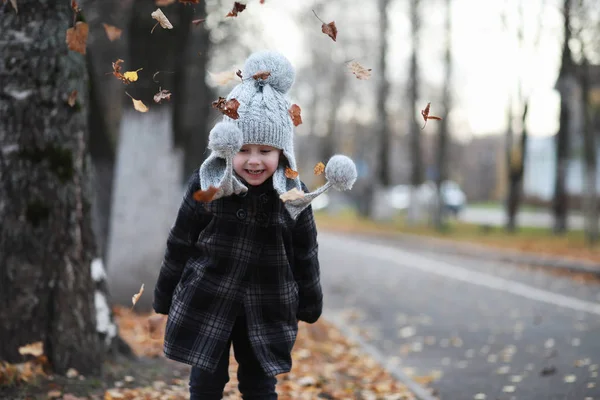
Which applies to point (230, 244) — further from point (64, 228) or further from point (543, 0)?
point (543, 0)

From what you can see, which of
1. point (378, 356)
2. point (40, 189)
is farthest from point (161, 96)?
point (378, 356)

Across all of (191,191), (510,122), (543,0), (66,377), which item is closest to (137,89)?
(66,377)

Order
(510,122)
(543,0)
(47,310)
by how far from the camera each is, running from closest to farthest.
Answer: (47,310) < (543,0) < (510,122)

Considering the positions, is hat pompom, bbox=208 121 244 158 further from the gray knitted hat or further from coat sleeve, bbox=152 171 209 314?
coat sleeve, bbox=152 171 209 314

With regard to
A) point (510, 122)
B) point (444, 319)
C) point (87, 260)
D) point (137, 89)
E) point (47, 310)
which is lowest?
point (444, 319)

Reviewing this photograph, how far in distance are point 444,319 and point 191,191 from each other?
610 centimetres

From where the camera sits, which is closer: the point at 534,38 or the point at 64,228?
the point at 64,228

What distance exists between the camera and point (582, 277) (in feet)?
39.8

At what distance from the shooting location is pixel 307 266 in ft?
11.0

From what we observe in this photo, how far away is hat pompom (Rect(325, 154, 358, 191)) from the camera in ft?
10.6

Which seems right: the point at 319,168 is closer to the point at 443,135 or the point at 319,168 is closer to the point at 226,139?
the point at 226,139

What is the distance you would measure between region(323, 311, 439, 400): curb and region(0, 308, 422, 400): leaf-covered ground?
54 mm

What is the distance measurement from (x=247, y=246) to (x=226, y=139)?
53 cm

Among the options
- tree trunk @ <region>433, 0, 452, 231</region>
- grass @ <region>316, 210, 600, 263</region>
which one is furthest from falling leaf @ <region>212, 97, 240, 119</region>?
tree trunk @ <region>433, 0, 452, 231</region>
